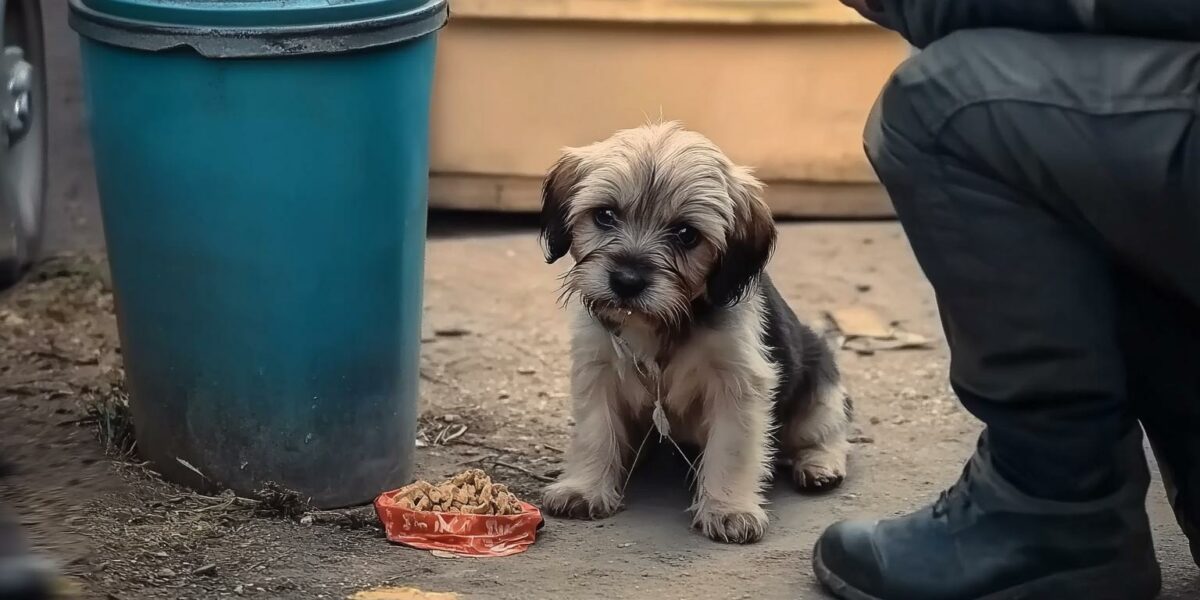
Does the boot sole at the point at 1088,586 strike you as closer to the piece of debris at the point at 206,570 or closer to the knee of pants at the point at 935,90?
the knee of pants at the point at 935,90

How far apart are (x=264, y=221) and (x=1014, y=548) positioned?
1638 mm

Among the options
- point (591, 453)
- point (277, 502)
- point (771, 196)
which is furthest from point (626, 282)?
point (771, 196)

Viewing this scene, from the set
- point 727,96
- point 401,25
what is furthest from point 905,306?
point 401,25

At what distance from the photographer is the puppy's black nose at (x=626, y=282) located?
10.7 ft

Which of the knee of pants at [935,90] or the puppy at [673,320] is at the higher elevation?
the knee of pants at [935,90]

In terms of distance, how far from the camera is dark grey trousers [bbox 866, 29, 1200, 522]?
2.37m

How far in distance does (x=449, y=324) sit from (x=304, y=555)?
1830mm

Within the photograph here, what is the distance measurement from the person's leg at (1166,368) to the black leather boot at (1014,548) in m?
0.09

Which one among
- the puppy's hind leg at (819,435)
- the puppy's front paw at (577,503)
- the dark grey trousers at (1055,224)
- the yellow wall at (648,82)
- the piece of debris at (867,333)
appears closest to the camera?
the dark grey trousers at (1055,224)

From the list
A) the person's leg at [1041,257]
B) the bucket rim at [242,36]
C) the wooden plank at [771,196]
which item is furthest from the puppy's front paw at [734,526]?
the wooden plank at [771,196]

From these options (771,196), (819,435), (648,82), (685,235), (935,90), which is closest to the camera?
(935,90)

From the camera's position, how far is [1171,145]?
2332mm

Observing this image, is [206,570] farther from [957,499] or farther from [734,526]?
[957,499]

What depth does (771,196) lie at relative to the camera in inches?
238
